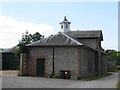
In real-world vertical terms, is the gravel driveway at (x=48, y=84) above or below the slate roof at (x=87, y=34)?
below

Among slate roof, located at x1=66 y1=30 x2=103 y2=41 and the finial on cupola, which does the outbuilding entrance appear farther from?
the finial on cupola

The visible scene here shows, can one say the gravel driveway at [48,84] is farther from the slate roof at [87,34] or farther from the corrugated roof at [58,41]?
the slate roof at [87,34]

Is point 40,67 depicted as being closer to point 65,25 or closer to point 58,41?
point 58,41

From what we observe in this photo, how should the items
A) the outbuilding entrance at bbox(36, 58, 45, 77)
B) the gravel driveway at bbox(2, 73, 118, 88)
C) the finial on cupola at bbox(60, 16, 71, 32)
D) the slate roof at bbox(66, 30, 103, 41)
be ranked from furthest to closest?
the finial on cupola at bbox(60, 16, 71, 32) → the slate roof at bbox(66, 30, 103, 41) → the outbuilding entrance at bbox(36, 58, 45, 77) → the gravel driveway at bbox(2, 73, 118, 88)

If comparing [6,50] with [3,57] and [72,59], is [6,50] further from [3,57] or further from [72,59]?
[72,59]

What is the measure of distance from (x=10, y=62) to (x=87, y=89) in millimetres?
31926

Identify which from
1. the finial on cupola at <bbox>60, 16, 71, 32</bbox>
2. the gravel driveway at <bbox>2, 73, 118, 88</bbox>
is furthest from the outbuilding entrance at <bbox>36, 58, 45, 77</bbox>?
the finial on cupola at <bbox>60, 16, 71, 32</bbox>

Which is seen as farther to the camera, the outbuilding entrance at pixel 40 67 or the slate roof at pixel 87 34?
the slate roof at pixel 87 34

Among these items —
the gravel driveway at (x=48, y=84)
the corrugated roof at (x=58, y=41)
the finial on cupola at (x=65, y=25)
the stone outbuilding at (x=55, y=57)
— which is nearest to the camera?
the gravel driveway at (x=48, y=84)

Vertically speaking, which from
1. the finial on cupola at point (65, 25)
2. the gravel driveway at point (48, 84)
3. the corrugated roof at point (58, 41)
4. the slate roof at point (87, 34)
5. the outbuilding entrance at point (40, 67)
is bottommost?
the gravel driveway at point (48, 84)

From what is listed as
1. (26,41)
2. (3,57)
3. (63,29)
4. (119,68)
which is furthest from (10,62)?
(119,68)

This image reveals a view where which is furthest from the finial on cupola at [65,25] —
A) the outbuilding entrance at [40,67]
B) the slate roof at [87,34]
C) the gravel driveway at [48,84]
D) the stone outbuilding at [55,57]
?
the gravel driveway at [48,84]

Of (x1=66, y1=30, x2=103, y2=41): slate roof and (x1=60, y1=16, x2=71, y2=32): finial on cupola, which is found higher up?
(x1=60, y1=16, x2=71, y2=32): finial on cupola

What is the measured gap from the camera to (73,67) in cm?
2670
